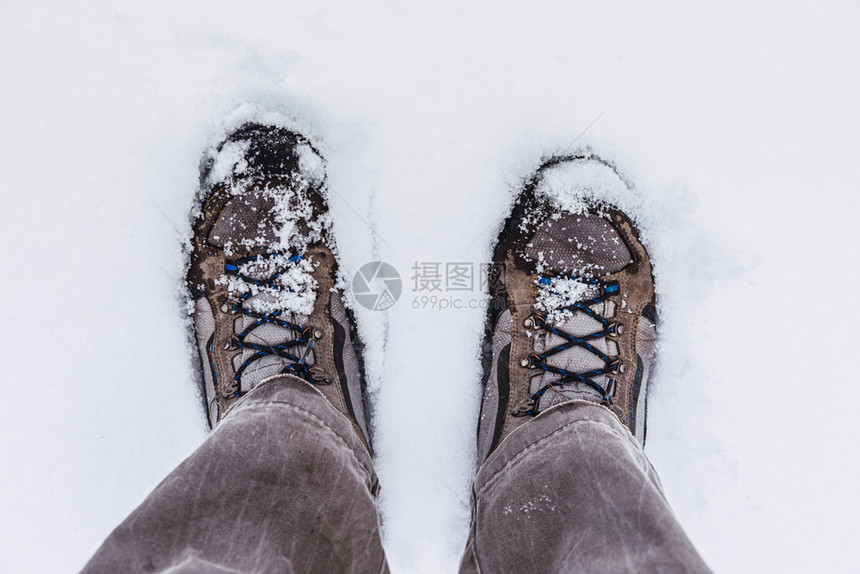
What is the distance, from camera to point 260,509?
66 centimetres

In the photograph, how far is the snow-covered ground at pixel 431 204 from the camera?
105 cm

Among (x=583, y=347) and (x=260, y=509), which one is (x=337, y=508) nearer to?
(x=260, y=509)

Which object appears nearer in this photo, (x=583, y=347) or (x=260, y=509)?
(x=260, y=509)

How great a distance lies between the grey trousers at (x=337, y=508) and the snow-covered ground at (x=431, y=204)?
34cm

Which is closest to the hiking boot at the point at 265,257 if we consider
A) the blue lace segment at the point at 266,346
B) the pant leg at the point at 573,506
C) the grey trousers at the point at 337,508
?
the blue lace segment at the point at 266,346

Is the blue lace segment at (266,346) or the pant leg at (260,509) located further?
the blue lace segment at (266,346)

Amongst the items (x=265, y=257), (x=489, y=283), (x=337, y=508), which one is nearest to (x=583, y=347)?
(x=489, y=283)

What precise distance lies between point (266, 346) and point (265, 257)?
0.19m

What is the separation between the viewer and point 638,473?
0.68m

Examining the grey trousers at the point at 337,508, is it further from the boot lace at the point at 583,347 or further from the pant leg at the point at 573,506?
the boot lace at the point at 583,347

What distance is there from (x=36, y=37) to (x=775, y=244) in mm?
1701

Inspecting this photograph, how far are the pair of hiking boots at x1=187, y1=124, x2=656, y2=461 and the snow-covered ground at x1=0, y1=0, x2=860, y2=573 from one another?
0.06 meters

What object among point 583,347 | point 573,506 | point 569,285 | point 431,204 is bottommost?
point 573,506

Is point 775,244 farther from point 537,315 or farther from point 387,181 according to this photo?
point 387,181
